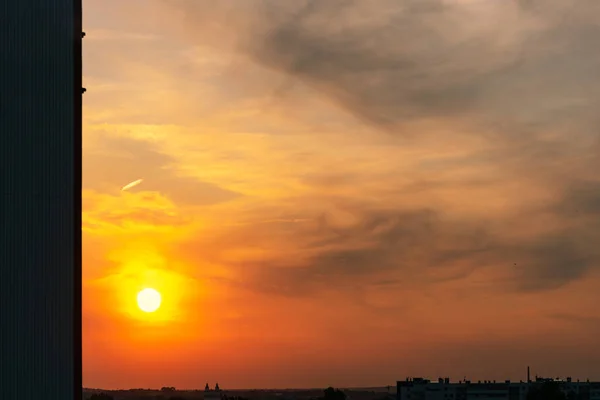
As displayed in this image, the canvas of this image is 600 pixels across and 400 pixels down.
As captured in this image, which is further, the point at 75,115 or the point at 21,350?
the point at 75,115

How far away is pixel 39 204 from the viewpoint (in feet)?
132

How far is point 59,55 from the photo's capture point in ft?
135

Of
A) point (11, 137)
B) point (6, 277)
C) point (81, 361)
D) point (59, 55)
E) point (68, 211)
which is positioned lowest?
point (81, 361)

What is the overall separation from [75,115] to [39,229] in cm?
504

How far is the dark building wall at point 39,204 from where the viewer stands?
39.3 metres

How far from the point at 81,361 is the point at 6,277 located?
496 centimetres

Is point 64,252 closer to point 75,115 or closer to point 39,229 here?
point 39,229

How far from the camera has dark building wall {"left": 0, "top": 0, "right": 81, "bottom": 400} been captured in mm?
39312

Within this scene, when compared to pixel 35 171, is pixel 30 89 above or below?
above

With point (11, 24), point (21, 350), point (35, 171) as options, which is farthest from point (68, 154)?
point (21, 350)

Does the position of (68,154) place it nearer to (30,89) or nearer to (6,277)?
(30,89)

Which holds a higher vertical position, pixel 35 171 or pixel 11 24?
pixel 11 24

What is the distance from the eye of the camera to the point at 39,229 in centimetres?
4022

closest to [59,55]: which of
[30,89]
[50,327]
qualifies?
[30,89]
